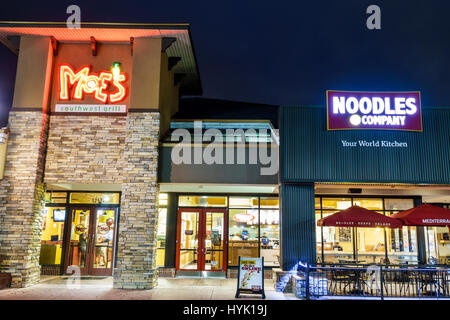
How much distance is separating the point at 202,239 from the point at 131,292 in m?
4.20

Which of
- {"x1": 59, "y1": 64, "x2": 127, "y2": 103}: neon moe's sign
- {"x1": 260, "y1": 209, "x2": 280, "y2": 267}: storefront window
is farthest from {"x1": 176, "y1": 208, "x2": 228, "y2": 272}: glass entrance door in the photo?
{"x1": 59, "y1": 64, "x2": 127, "y2": 103}: neon moe's sign

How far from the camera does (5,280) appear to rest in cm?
1224

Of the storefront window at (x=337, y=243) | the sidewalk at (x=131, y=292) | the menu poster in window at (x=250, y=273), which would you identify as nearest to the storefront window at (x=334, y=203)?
the storefront window at (x=337, y=243)

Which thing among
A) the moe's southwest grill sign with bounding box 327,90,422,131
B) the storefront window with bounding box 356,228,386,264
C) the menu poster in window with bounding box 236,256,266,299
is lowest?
the menu poster in window with bounding box 236,256,266,299

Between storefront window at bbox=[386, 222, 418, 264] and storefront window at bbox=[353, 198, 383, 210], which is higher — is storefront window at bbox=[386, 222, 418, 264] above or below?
below

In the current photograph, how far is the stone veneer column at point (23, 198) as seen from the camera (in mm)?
12594

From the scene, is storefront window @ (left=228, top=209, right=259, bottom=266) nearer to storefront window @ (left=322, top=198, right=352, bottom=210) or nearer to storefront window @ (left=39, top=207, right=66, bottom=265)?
storefront window @ (left=322, top=198, right=352, bottom=210)

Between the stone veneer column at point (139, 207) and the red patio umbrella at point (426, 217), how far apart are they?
8.03 meters

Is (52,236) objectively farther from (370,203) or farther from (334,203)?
(370,203)

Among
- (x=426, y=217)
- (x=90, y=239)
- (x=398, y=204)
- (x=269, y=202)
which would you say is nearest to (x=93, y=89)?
(x=90, y=239)

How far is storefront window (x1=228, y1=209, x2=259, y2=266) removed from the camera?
51.5 feet

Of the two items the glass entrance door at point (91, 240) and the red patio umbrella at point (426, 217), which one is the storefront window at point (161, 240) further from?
the red patio umbrella at point (426, 217)

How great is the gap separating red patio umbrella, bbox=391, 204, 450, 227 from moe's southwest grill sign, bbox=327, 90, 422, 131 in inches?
123
